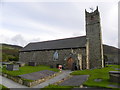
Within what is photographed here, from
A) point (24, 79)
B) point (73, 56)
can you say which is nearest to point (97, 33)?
point (73, 56)

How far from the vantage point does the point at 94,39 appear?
1214 inches

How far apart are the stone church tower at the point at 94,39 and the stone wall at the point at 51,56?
114 inches

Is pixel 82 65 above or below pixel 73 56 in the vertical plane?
below

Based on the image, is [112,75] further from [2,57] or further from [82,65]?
[2,57]

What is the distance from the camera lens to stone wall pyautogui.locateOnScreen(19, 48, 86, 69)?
29.1 meters

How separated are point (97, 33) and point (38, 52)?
20076 millimetres

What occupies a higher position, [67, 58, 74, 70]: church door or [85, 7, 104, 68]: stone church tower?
[85, 7, 104, 68]: stone church tower

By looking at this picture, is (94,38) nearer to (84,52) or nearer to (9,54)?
(84,52)

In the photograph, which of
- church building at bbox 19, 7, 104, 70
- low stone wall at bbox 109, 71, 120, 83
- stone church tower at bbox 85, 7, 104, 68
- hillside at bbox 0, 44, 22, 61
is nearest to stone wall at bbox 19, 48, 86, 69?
church building at bbox 19, 7, 104, 70

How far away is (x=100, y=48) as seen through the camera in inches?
1161

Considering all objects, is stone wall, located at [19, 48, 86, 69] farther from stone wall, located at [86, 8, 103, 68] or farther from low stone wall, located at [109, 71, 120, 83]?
low stone wall, located at [109, 71, 120, 83]

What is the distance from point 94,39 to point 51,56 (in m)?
13.9

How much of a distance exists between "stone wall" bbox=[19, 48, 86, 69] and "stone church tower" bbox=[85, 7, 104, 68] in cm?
289

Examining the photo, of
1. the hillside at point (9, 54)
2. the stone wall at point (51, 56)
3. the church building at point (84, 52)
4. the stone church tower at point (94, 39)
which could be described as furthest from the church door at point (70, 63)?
the hillside at point (9, 54)
